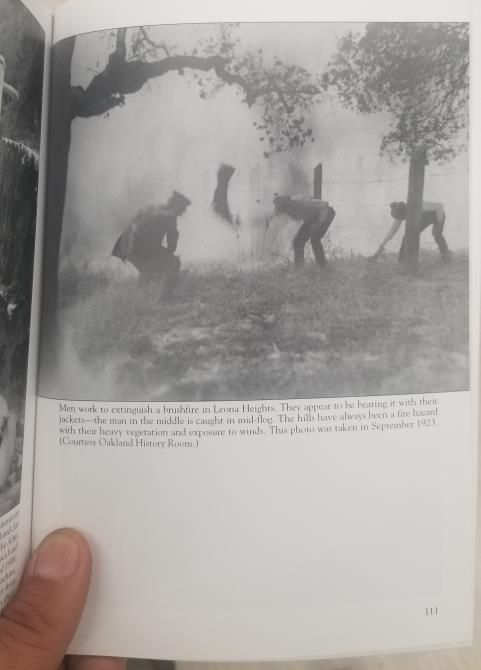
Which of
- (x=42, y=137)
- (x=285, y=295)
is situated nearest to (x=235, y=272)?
(x=285, y=295)

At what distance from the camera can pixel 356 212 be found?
60 centimetres

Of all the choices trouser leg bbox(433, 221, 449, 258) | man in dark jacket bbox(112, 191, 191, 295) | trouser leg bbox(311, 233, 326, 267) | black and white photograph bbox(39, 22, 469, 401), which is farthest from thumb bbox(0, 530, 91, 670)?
trouser leg bbox(433, 221, 449, 258)

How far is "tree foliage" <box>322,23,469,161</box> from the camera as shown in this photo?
0.60 m

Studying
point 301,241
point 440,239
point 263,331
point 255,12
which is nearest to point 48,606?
point 263,331

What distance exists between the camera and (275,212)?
596 mm

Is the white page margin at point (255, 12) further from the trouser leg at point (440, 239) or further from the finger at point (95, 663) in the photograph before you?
the finger at point (95, 663)

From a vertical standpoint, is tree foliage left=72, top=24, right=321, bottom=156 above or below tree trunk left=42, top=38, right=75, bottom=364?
above

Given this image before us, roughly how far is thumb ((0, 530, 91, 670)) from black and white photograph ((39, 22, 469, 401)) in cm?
16

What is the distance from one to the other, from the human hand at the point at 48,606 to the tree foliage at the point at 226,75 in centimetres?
48

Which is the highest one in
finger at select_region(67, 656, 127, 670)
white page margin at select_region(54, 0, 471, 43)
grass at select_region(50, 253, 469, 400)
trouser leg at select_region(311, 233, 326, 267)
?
white page margin at select_region(54, 0, 471, 43)

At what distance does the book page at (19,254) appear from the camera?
0.56 m

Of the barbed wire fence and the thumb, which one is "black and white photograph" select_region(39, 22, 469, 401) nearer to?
the barbed wire fence

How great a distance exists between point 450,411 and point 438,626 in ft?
0.77

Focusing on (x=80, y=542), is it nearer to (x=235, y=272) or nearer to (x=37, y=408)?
(x=37, y=408)
